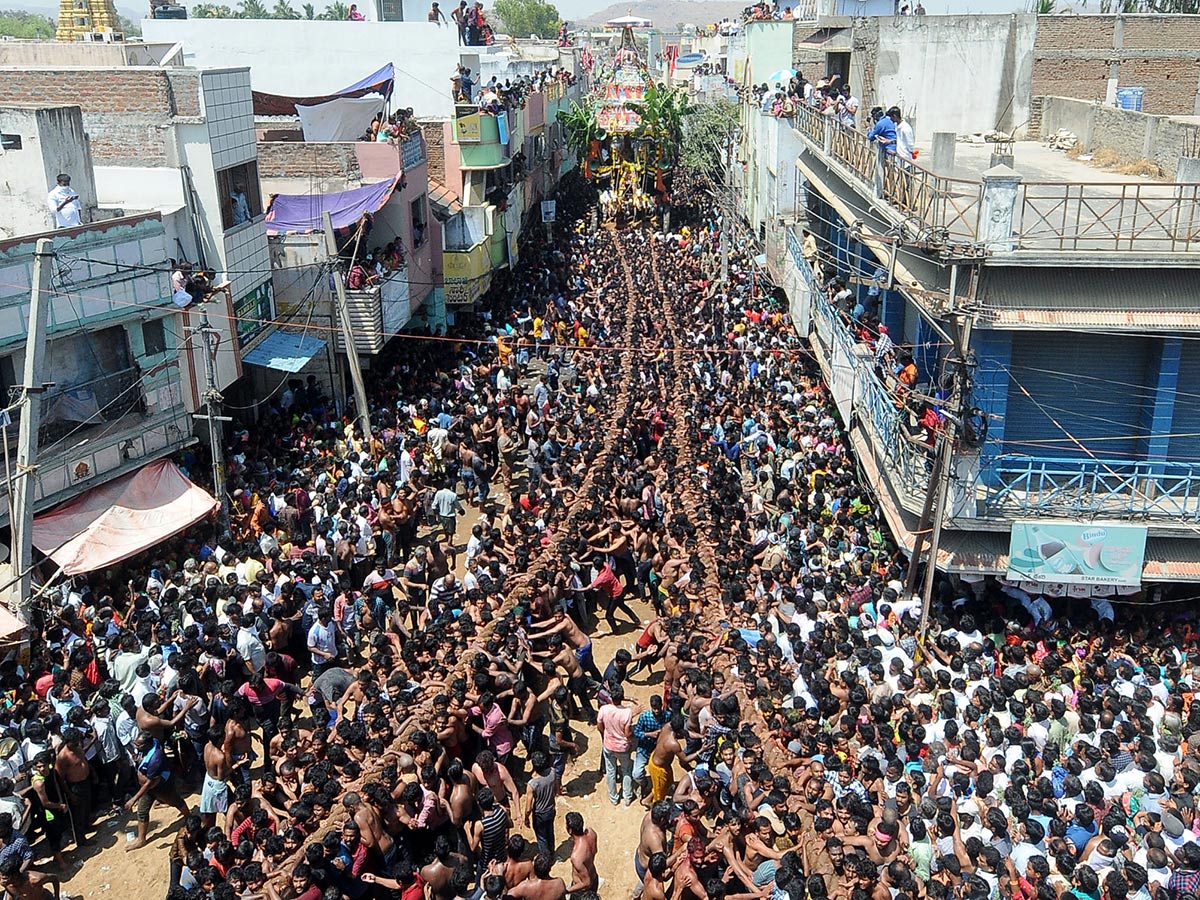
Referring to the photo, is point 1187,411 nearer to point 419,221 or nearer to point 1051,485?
point 1051,485

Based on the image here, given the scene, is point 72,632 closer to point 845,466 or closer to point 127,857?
point 127,857

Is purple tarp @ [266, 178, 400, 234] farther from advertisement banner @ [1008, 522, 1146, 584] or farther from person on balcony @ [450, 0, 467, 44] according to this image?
person on balcony @ [450, 0, 467, 44]

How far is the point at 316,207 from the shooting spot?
75.9 feet

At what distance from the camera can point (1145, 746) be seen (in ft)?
31.5

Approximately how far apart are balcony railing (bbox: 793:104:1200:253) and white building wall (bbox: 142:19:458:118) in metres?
23.6

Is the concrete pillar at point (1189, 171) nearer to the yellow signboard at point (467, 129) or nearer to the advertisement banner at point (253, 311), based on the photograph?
the advertisement banner at point (253, 311)

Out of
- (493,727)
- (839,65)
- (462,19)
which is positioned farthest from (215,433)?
(462,19)

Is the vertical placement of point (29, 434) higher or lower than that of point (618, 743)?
higher

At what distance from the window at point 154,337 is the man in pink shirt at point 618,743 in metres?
10.1

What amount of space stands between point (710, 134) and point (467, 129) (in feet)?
59.3

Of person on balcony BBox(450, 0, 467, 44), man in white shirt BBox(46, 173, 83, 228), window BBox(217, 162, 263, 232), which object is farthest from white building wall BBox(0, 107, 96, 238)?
person on balcony BBox(450, 0, 467, 44)

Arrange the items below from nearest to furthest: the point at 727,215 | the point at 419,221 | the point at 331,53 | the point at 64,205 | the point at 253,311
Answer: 1. the point at 64,205
2. the point at 253,311
3. the point at 419,221
4. the point at 331,53
5. the point at 727,215

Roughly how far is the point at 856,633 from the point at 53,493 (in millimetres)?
10718

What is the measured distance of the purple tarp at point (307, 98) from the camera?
94.8ft
